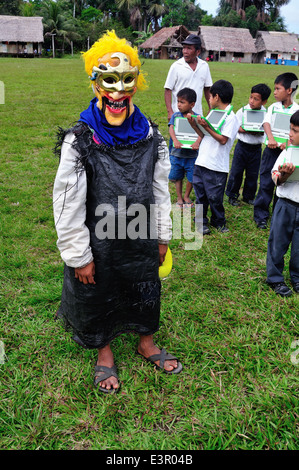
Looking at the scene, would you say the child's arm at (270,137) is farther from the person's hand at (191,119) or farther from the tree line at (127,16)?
the tree line at (127,16)

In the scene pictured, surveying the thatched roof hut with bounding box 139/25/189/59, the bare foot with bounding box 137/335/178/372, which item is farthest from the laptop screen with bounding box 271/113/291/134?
the thatched roof hut with bounding box 139/25/189/59

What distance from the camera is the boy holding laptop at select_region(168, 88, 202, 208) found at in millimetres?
4008

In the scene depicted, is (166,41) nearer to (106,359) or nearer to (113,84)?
(113,84)

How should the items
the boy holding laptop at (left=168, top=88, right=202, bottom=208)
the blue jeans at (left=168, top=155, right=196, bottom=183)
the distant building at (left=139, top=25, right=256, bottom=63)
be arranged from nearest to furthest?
1. the boy holding laptop at (left=168, top=88, right=202, bottom=208)
2. the blue jeans at (left=168, top=155, right=196, bottom=183)
3. the distant building at (left=139, top=25, right=256, bottom=63)

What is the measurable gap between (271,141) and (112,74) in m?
2.47

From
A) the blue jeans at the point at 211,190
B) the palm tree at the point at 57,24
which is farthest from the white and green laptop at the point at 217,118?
the palm tree at the point at 57,24

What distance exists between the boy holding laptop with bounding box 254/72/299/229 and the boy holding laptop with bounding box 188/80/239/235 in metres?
0.44

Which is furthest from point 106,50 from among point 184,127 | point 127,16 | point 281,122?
point 127,16

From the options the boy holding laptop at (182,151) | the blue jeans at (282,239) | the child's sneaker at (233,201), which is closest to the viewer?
the blue jeans at (282,239)

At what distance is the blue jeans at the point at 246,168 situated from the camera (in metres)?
4.49

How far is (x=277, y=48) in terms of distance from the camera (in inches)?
1676

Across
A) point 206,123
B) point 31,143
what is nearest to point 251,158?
point 206,123

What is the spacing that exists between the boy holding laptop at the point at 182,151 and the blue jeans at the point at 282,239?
1.46 m

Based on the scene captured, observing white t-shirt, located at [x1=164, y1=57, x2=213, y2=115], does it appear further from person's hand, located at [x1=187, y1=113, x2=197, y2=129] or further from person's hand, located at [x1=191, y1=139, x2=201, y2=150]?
person's hand, located at [x1=187, y1=113, x2=197, y2=129]
